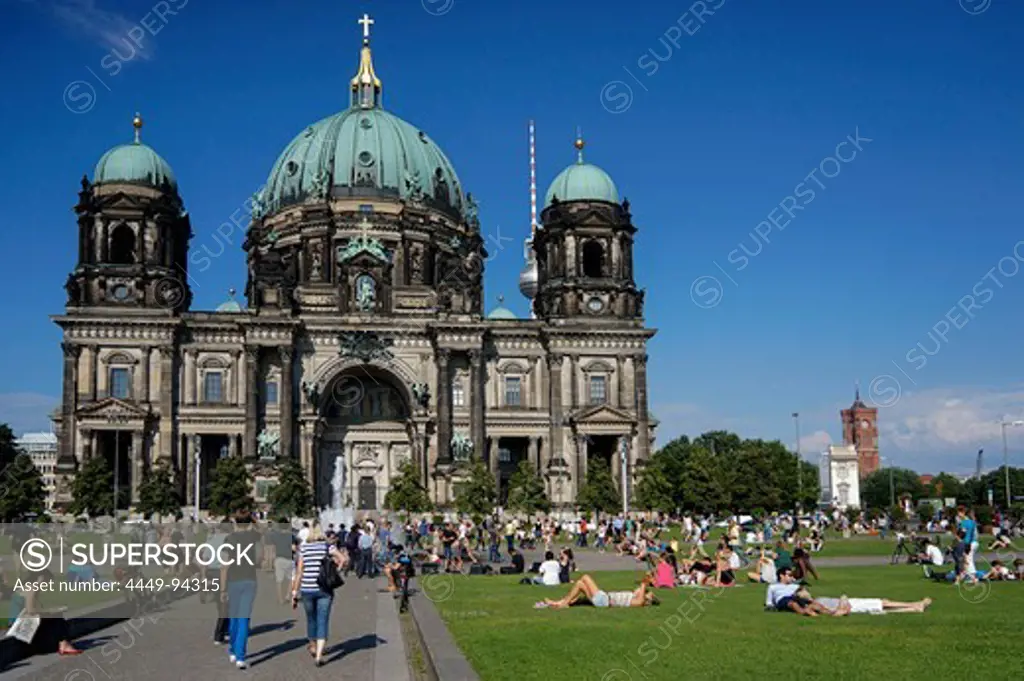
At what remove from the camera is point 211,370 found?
8756cm

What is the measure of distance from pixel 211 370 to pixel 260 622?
6589 cm

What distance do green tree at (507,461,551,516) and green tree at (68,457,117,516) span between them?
90.3 feet

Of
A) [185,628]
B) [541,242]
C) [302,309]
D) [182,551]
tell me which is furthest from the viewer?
[541,242]

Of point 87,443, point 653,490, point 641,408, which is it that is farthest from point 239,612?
point 641,408

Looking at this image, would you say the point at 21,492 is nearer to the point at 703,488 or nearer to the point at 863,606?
the point at 703,488

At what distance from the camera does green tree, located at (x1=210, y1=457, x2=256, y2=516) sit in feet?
254

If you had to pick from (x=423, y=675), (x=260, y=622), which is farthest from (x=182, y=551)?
(x=423, y=675)

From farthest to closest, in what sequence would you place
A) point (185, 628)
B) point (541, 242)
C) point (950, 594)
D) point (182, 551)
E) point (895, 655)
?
point (541, 242) → point (182, 551) → point (950, 594) → point (185, 628) → point (895, 655)

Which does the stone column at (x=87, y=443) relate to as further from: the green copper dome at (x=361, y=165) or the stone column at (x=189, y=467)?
the green copper dome at (x=361, y=165)

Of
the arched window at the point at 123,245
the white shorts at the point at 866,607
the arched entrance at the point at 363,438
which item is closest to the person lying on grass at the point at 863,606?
the white shorts at the point at 866,607

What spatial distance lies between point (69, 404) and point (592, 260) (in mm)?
41521

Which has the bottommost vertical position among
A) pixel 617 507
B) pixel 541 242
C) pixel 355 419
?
pixel 617 507

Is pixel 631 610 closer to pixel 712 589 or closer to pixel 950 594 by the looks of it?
pixel 712 589

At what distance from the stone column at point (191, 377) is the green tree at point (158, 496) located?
6.46 m
